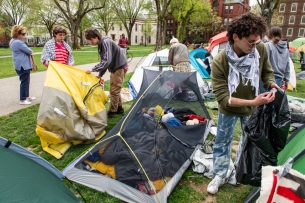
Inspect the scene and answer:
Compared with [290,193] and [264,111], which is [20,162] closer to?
[290,193]

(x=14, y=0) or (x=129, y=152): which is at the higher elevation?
(x=14, y=0)

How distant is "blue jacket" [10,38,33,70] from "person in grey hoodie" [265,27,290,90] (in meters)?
4.81

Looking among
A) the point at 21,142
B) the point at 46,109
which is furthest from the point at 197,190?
the point at 21,142

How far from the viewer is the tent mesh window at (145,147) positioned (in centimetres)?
221

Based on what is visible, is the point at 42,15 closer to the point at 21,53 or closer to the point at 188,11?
the point at 188,11

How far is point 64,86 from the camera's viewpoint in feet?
10.4

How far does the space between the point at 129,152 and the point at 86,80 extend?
1745 mm

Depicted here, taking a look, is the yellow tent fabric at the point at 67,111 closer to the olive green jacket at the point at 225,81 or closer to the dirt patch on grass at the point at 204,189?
the dirt patch on grass at the point at 204,189

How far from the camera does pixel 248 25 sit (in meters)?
1.71

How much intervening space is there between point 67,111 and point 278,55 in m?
3.61

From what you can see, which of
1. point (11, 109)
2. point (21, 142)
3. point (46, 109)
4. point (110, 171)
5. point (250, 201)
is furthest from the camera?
point (11, 109)

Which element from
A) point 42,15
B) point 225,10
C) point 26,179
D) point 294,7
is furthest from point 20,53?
point 294,7

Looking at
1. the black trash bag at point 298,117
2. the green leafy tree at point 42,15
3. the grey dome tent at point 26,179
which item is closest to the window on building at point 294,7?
the green leafy tree at point 42,15

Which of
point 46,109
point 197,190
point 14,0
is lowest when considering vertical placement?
point 197,190
